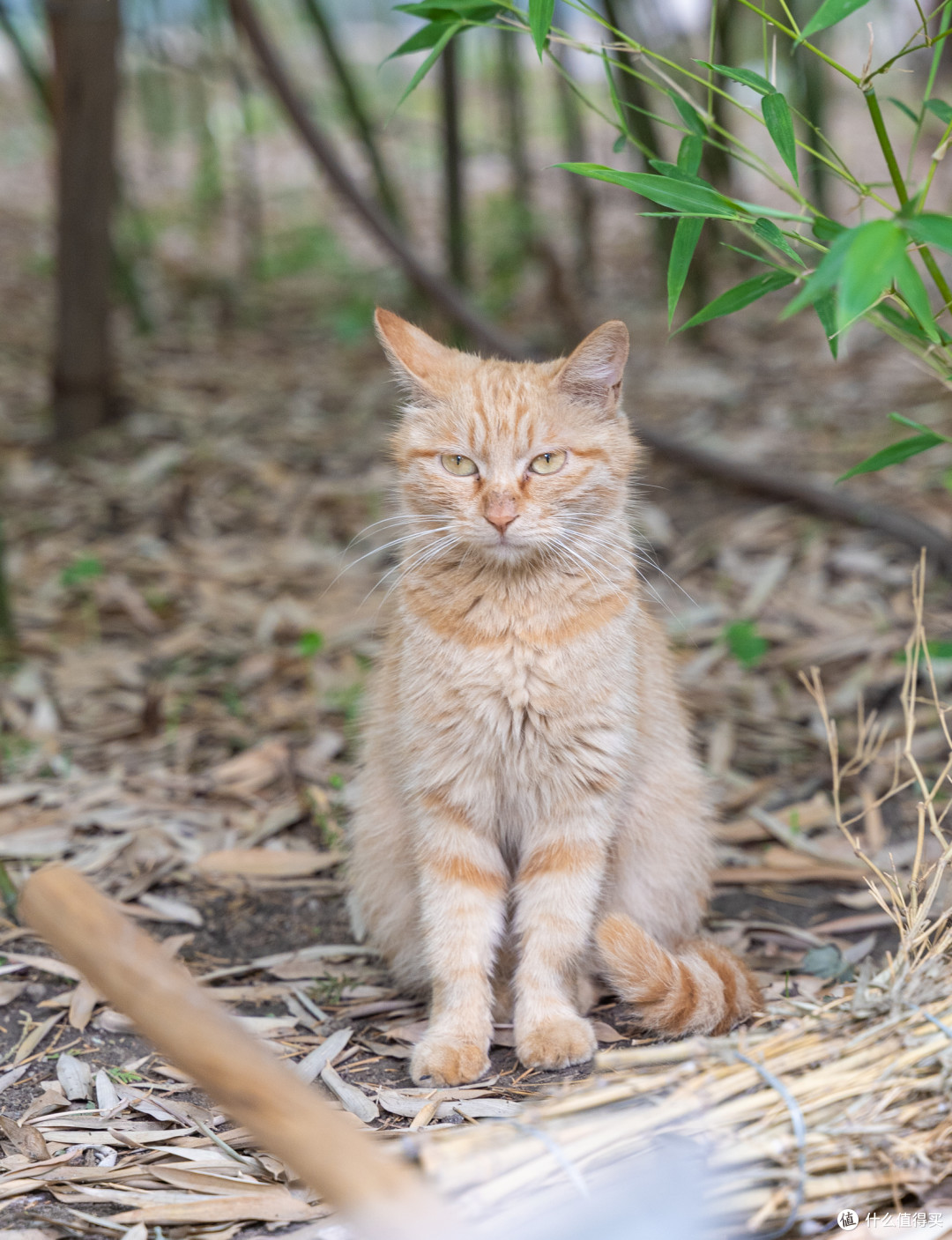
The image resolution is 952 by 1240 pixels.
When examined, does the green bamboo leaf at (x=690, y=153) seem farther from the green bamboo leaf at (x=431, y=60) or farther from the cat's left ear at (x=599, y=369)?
the green bamboo leaf at (x=431, y=60)

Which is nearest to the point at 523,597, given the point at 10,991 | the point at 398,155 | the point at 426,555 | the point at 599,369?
the point at 426,555

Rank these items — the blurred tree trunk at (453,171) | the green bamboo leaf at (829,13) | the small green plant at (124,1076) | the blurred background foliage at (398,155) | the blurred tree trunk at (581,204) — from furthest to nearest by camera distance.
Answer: the blurred tree trunk at (581,204)
the blurred background foliage at (398,155)
the blurred tree trunk at (453,171)
the small green plant at (124,1076)
the green bamboo leaf at (829,13)

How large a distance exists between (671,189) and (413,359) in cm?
67

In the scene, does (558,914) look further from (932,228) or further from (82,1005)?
(932,228)

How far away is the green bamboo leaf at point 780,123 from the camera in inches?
73.5

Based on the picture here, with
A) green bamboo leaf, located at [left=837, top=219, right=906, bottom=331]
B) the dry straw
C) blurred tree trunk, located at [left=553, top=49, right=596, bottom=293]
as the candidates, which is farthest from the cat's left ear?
blurred tree trunk, located at [left=553, top=49, right=596, bottom=293]

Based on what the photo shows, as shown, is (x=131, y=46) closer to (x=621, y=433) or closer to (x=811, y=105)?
(x=811, y=105)

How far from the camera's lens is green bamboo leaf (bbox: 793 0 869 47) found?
5.32 ft

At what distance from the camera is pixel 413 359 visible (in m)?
2.31

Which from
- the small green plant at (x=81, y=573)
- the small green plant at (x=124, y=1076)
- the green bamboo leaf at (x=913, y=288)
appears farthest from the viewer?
the small green plant at (x=81, y=573)

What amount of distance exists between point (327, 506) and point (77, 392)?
1.30 m

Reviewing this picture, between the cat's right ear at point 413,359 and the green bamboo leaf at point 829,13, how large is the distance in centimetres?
91

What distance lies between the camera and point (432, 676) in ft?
7.19

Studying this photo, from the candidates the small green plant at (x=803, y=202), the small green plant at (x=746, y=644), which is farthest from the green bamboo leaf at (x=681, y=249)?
the small green plant at (x=746, y=644)
